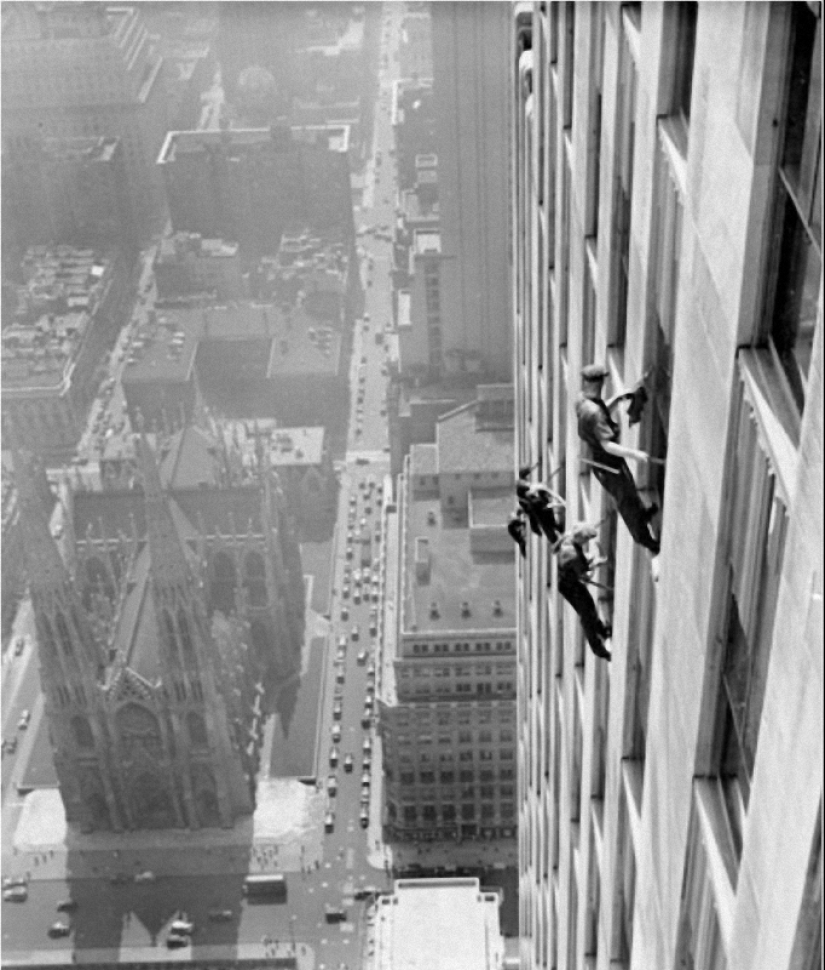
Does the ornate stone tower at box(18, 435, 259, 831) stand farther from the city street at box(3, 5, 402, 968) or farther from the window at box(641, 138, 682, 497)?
the window at box(641, 138, 682, 497)

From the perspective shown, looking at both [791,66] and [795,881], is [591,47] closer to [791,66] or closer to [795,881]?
[791,66]

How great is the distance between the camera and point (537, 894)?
123ft

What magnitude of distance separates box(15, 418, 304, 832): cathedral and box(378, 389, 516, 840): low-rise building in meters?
13.6

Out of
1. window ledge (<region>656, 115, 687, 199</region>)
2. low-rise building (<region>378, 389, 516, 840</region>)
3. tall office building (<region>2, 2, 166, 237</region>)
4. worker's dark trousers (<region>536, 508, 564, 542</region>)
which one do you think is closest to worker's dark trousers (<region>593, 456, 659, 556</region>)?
window ledge (<region>656, 115, 687, 199</region>)

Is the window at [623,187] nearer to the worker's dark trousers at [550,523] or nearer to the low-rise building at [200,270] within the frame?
the worker's dark trousers at [550,523]

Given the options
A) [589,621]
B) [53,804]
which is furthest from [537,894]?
[53,804]

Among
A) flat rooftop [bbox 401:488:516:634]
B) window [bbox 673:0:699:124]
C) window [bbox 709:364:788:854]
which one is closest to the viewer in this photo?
window [bbox 709:364:788:854]

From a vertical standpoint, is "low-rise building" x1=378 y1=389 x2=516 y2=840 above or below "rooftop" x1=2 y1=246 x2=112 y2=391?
below

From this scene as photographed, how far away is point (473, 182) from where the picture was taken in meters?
136

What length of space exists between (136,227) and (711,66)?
190 meters

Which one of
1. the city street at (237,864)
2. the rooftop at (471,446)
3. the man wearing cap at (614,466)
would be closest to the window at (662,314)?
the man wearing cap at (614,466)

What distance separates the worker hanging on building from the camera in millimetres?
19141

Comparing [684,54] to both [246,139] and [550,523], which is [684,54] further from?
[246,139]

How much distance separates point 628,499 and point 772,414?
502cm
